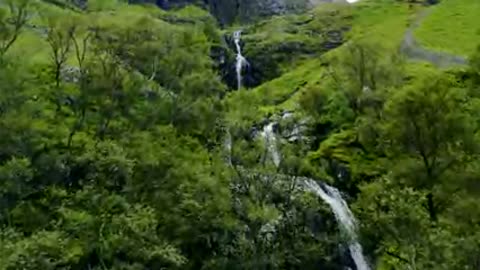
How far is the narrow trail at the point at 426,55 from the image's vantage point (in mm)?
126844

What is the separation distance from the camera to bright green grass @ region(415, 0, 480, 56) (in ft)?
454

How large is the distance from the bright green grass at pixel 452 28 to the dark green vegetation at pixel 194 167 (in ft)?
181

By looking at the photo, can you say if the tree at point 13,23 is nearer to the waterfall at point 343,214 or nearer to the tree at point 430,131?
the waterfall at point 343,214

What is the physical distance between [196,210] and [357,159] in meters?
29.0

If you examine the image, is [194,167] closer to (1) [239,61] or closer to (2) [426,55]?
(2) [426,55]

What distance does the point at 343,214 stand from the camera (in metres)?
72.6

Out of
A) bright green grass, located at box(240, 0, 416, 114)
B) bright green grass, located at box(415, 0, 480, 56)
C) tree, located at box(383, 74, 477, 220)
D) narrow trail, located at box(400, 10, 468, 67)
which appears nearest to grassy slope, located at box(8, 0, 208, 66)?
bright green grass, located at box(240, 0, 416, 114)

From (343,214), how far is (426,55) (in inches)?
2836

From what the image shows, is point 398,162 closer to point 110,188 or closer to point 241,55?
point 110,188

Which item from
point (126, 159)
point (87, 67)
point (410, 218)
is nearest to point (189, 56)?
point (87, 67)

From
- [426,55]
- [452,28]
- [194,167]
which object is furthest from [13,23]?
[452,28]

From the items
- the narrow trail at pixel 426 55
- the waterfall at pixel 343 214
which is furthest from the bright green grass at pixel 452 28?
the waterfall at pixel 343 214

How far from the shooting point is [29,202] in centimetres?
6209

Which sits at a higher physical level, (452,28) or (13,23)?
(13,23)
